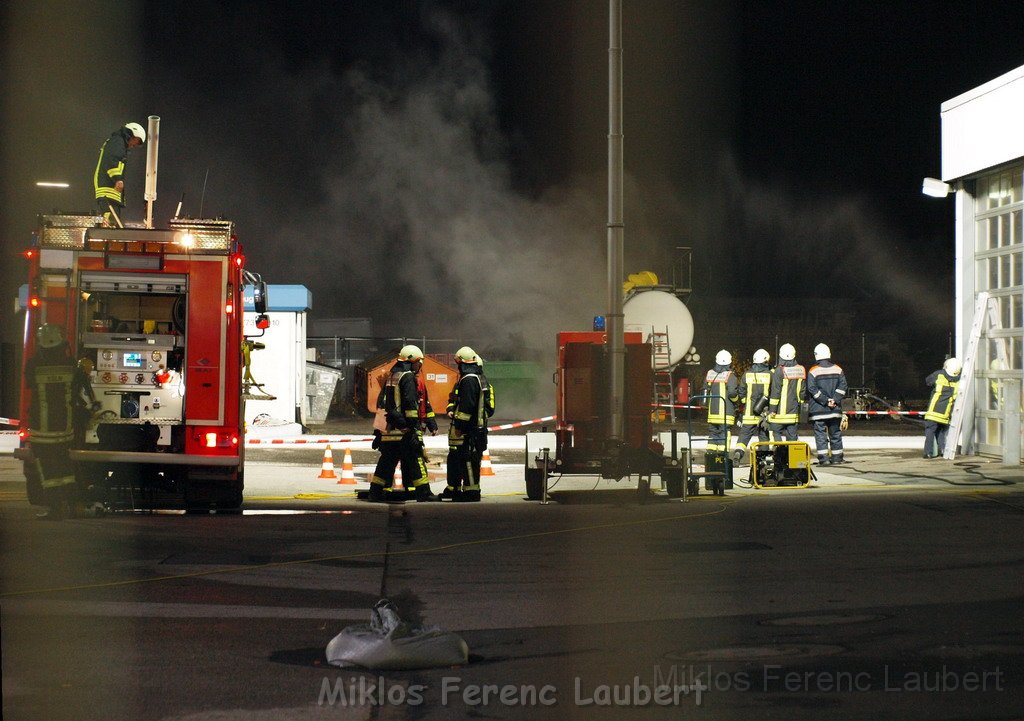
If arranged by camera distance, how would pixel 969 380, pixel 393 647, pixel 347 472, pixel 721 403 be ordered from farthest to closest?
pixel 969 380, pixel 721 403, pixel 347 472, pixel 393 647

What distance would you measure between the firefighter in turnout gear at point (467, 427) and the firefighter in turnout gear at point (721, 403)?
466 cm

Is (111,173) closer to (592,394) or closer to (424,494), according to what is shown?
(424,494)

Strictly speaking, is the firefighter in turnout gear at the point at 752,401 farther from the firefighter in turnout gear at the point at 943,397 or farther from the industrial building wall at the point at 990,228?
the industrial building wall at the point at 990,228

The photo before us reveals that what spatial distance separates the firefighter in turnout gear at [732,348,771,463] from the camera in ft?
57.0

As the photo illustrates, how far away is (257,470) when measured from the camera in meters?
17.3

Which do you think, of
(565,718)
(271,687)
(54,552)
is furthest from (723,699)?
(54,552)

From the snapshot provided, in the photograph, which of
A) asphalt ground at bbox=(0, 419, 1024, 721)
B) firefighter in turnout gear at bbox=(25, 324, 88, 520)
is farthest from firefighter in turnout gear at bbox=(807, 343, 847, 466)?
firefighter in turnout gear at bbox=(25, 324, 88, 520)

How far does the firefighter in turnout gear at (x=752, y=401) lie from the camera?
A: 684 inches

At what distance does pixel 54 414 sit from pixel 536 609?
6.13 m

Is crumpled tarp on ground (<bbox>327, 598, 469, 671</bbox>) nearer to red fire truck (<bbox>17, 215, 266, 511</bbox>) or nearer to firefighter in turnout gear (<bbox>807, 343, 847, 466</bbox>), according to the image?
red fire truck (<bbox>17, 215, 266, 511</bbox>)

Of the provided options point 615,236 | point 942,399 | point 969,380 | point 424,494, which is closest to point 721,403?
point 942,399

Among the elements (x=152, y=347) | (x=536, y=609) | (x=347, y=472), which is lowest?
(x=536, y=609)

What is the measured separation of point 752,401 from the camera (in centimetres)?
1747

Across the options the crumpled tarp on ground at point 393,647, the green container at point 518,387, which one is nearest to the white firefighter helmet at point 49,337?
the crumpled tarp on ground at point 393,647
